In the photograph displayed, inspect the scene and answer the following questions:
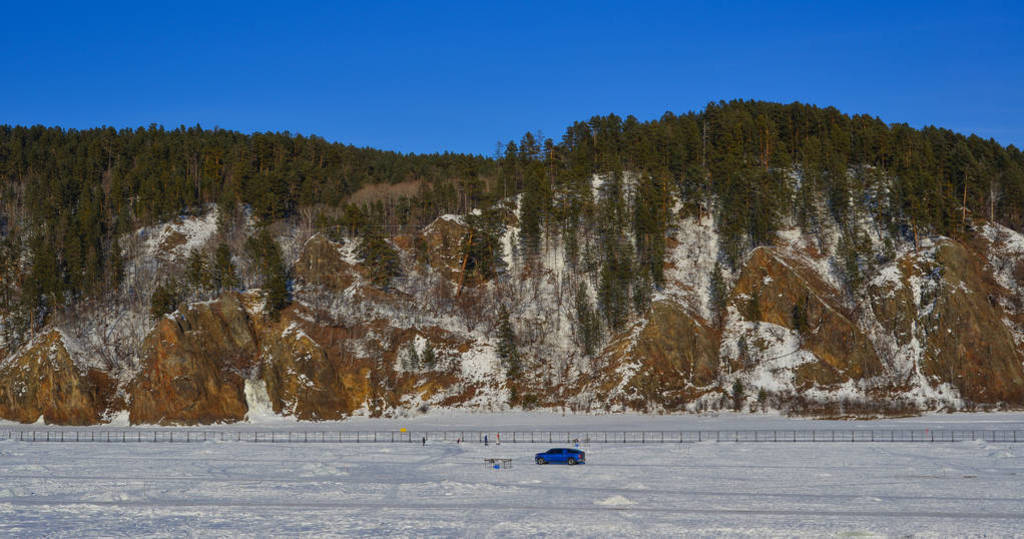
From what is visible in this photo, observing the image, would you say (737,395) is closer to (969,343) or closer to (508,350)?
(508,350)

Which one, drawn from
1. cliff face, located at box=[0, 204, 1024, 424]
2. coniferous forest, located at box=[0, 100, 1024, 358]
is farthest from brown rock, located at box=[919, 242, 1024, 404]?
coniferous forest, located at box=[0, 100, 1024, 358]

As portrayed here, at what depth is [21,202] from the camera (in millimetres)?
121938

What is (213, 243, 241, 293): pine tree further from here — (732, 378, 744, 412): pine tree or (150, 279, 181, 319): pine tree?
(732, 378, 744, 412): pine tree

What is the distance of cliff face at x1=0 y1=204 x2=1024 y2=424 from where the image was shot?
3024 inches

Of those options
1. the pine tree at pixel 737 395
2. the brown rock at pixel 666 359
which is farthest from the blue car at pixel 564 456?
the pine tree at pixel 737 395

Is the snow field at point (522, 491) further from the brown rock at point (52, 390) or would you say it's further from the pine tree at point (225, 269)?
the pine tree at point (225, 269)

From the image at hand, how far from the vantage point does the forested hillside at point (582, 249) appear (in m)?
82.6

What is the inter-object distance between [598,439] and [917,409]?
36006mm

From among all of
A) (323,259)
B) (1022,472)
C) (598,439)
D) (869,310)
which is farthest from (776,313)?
(323,259)

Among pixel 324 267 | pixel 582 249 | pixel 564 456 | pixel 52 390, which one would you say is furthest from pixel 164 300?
pixel 564 456

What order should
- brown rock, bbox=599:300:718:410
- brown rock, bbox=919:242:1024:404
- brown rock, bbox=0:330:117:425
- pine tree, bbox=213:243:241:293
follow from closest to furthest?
1. brown rock, bbox=919:242:1024:404
2. brown rock, bbox=0:330:117:425
3. brown rock, bbox=599:300:718:410
4. pine tree, bbox=213:243:241:293

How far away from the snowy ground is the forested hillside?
29.8m

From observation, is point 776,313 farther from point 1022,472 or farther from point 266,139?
point 266,139

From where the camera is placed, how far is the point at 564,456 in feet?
150
